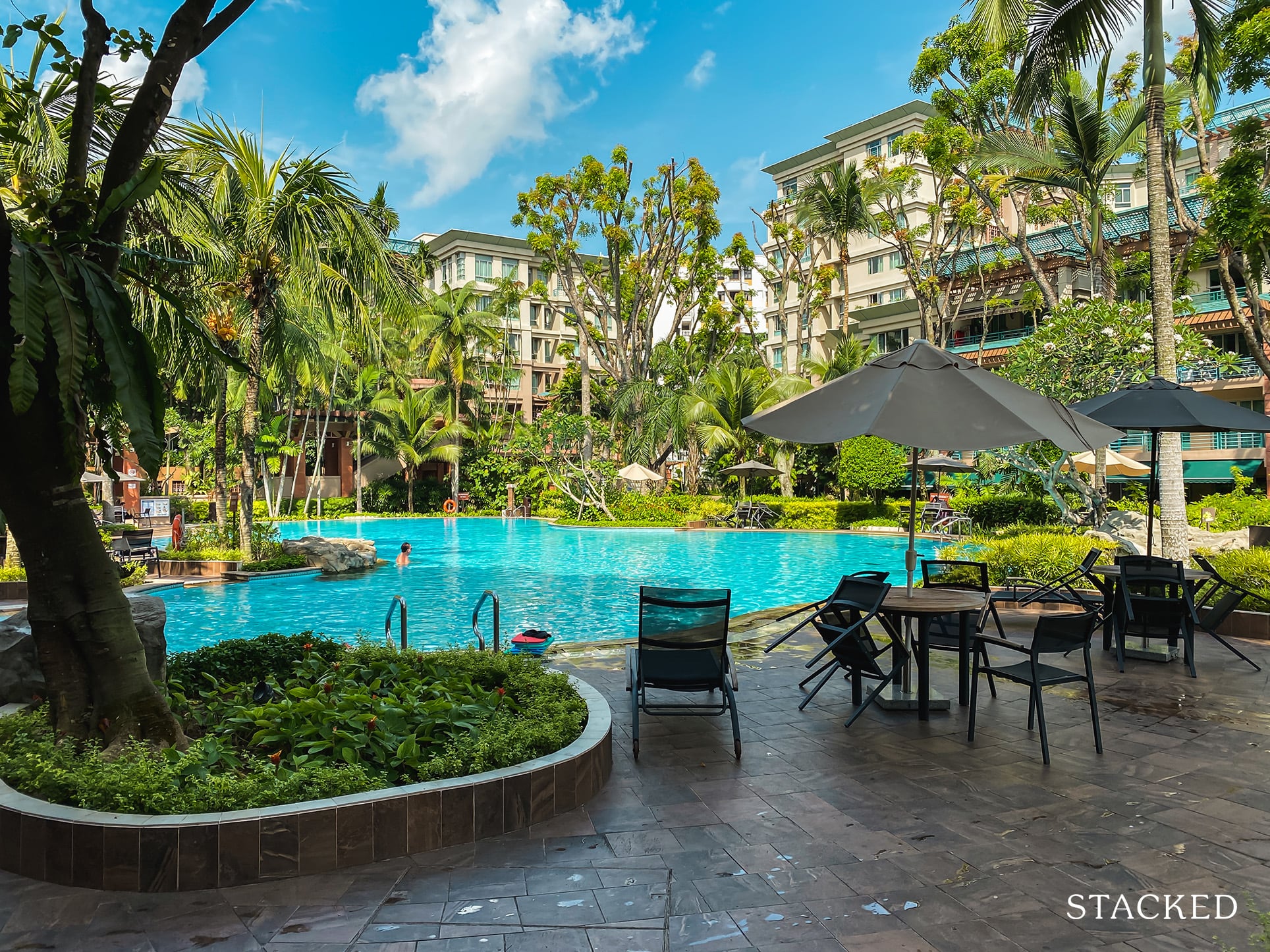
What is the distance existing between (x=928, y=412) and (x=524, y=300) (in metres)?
49.8

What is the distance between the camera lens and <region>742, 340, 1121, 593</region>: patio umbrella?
17.4ft

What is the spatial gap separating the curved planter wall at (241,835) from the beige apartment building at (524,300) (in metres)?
48.0

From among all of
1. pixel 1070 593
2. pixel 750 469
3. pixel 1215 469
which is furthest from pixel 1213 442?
pixel 1070 593

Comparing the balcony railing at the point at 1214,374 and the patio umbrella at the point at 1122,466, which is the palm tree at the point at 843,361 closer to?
the patio umbrella at the point at 1122,466

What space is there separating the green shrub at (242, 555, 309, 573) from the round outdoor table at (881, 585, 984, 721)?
1375 cm

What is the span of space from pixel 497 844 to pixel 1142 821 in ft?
10.0

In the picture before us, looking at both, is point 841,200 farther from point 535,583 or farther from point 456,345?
point 535,583

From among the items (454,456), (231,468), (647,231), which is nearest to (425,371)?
(454,456)

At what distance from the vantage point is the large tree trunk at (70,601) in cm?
396

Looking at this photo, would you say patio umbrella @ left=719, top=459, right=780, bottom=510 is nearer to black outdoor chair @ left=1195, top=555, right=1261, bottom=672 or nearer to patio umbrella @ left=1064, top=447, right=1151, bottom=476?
patio umbrella @ left=1064, top=447, right=1151, bottom=476

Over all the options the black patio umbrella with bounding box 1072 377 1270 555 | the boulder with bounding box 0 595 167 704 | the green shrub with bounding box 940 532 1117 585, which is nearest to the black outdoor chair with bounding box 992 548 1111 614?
the black patio umbrella with bounding box 1072 377 1270 555

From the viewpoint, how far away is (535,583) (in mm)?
16859

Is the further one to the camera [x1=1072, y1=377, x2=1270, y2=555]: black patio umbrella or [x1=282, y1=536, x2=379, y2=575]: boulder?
[x1=282, y1=536, x2=379, y2=575]: boulder

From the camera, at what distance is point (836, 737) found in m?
5.39
